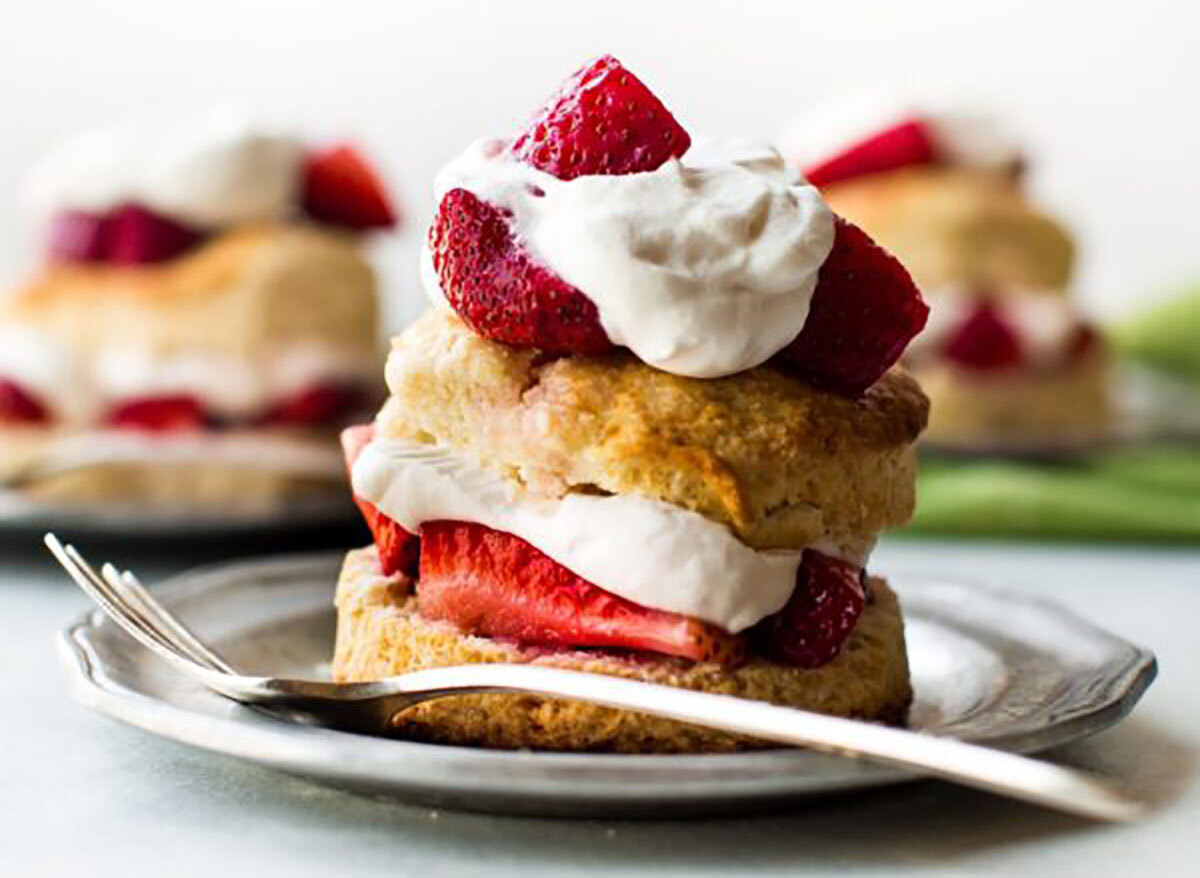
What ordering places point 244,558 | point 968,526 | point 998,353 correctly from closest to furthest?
point 244,558, point 968,526, point 998,353

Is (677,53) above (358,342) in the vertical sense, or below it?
above

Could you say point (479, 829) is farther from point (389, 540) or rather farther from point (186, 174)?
point (186, 174)

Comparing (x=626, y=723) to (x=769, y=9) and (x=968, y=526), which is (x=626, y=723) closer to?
(x=968, y=526)

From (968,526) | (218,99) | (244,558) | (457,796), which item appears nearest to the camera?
(457,796)

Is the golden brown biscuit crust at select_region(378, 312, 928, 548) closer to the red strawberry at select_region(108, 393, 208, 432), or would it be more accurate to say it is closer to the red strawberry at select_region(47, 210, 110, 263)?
the red strawberry at select_region(108, 393, 208, 432)

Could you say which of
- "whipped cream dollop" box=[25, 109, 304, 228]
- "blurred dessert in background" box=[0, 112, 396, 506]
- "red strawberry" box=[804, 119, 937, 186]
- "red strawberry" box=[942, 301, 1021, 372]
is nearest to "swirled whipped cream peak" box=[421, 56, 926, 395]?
"blurred dessert in background" box=[0, 112, 396, 506]

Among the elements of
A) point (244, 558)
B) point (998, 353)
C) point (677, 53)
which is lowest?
point (244, 558)

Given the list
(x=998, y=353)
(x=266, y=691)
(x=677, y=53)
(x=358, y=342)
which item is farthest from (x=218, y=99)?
(x=266, y=691)

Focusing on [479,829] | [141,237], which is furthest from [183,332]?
[479,829]
